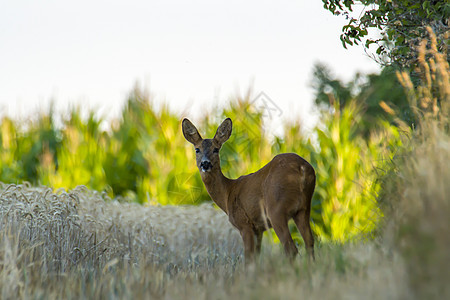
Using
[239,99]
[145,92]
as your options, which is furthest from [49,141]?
[239,99]

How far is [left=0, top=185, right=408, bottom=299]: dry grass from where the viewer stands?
11.4 ft

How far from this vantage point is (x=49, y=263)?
18.0ft

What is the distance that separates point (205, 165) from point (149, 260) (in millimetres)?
1347

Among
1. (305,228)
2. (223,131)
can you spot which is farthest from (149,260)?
(305,228)

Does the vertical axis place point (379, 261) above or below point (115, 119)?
below

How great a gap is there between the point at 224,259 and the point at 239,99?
13.4 ft

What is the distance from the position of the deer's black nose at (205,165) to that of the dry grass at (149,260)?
1.09 metres

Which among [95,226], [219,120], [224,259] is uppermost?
[219,120]

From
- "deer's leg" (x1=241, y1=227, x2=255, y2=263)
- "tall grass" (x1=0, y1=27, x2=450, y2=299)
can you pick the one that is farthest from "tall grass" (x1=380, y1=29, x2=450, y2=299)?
"deer's leg" (x1=241, y1=227, x2=255, y2=263)

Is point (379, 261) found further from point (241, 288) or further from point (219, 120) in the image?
point (219, 120)

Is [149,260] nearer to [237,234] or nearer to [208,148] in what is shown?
[208,148]

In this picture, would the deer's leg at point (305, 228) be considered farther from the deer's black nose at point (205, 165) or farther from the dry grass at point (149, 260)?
the deer's black nose at point (205, 165)

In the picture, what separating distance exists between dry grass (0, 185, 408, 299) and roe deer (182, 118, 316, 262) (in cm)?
31

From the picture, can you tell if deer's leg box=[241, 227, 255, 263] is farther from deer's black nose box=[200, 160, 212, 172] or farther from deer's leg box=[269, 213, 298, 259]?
deer's black nose box=[200, 160, 212, 172]
